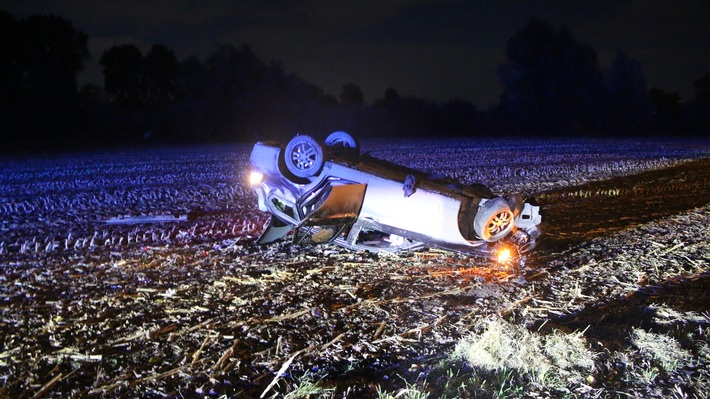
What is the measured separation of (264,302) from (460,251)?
7.30 feet

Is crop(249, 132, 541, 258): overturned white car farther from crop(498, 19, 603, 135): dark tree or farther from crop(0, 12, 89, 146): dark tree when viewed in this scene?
crop(498, 19, 603, 135): dark tree

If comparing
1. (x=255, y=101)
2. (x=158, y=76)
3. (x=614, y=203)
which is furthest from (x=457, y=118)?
(x=614, y=203)

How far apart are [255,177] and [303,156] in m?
0.72

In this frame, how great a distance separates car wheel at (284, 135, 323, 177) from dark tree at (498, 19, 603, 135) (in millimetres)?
46757

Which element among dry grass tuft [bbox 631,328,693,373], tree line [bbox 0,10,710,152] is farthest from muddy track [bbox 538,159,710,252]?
tree line [bbox 0,10,710,152]

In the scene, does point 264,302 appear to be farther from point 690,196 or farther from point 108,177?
point 108,177

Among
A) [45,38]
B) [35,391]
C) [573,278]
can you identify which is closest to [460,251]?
[573,278]

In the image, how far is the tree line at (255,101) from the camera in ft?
123

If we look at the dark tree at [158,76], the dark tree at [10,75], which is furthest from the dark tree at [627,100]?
the dark tree at [10,75]

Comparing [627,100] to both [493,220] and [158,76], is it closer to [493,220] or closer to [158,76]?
[158,76]

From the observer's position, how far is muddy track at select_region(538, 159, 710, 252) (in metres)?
7.96

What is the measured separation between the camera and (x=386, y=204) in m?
6.14

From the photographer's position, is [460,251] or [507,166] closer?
[460,251]

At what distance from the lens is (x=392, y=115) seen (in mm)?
49188
